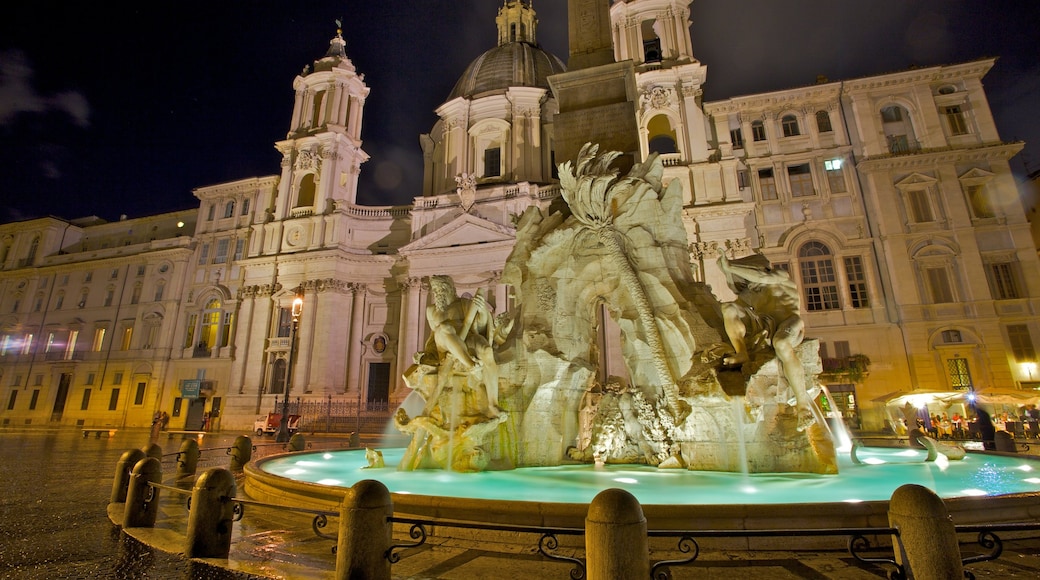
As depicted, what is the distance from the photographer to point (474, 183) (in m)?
32.4

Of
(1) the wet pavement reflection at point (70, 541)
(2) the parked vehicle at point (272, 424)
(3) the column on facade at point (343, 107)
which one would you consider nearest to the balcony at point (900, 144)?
(1) the wet pavement reflection at point (70, 541)

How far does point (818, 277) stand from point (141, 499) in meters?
29.9

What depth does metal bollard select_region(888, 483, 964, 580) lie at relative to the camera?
2.94 meters

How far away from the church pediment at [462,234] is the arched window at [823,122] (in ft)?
61.9

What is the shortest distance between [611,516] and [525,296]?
562cm

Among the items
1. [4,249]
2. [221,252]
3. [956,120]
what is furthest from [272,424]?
[4,249]

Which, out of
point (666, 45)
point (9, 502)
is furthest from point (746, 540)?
point (666, 45)

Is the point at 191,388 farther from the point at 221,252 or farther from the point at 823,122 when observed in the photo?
the point at 823,122

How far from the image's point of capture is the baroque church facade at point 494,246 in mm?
24984

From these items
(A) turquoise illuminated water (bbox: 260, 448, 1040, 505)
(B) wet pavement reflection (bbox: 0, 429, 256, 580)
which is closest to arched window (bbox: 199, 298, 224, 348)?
(B) wet pavement reflection (bbox: 0, 429, 256, 580)

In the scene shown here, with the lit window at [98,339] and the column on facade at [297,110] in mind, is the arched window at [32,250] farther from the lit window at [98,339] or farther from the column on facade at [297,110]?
the column on facade at [297,110]

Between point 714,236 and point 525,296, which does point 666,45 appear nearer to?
point 714,236

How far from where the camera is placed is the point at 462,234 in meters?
31.1

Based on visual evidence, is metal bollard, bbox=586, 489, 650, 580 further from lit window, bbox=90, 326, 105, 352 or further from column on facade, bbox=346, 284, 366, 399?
lit window, bbox=90, 326, 105, 352
